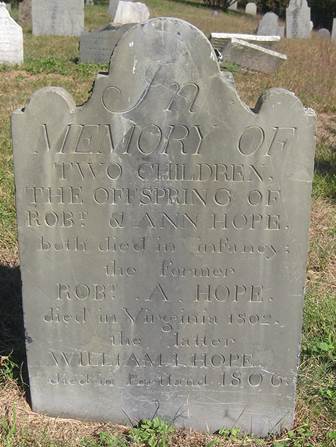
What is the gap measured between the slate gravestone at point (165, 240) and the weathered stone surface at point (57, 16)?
600 inches

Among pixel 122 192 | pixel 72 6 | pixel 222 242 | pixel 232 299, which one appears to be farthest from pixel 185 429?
pixel 72 6

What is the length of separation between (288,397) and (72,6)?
1568 cm

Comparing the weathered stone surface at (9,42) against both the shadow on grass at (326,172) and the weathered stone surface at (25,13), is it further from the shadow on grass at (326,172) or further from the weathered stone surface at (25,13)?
the weathered stone surface at (25,13)

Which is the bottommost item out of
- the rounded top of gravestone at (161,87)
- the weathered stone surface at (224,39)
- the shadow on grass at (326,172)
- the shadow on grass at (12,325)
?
the shadow on grass at (12,325)

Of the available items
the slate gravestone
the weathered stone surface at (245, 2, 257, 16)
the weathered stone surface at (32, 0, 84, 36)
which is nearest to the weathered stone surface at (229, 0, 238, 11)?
the weathered stone surface at (245, 2, 257, 16)

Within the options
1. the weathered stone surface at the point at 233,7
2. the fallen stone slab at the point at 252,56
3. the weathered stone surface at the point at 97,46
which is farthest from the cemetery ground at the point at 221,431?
the weathered stone surface at the point at 233,7

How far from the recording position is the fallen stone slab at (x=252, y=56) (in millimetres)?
12328

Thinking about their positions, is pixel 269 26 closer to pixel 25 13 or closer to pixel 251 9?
pixel 25 13

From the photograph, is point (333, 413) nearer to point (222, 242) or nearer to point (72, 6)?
point (222, 242)

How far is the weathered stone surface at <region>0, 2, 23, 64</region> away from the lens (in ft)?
38.8

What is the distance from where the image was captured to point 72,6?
56.2 ft

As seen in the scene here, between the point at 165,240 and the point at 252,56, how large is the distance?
33.5 ft

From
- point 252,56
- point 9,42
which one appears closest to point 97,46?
point 9,42

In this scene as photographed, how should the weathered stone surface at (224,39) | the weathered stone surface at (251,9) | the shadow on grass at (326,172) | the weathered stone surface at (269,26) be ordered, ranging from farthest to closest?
the weathered stone surface at (251,9) < the weathered stone surface at (269,26) < the weathered stone surface at (224,39) < the shadow on grass at (326,172)
